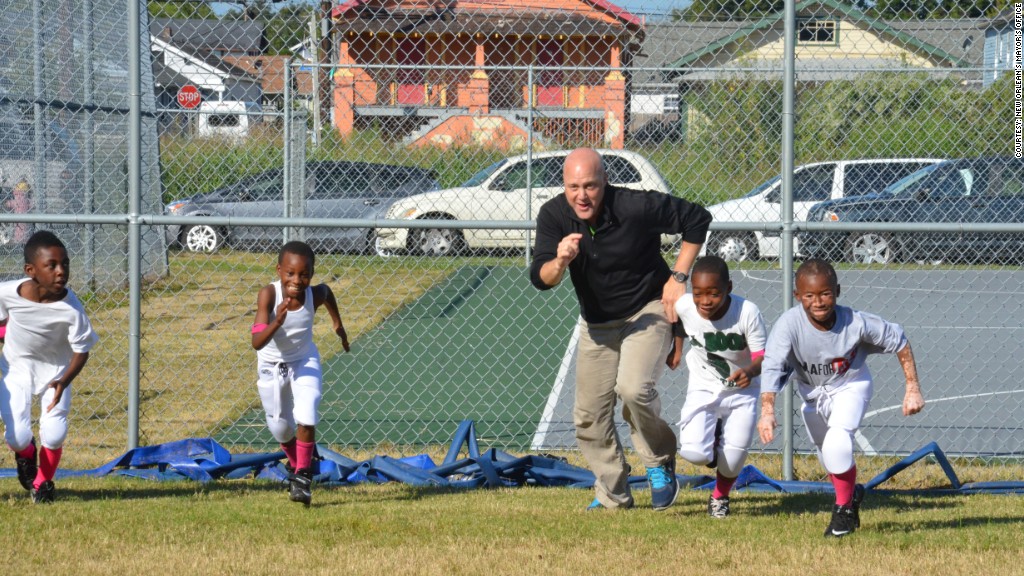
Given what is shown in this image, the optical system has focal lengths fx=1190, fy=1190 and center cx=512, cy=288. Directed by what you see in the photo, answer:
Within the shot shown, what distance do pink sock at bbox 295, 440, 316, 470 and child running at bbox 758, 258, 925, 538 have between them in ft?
7.41

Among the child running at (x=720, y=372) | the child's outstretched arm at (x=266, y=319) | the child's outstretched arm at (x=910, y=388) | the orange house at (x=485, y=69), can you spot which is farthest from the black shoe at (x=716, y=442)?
the orange house at (x=485, y=69)

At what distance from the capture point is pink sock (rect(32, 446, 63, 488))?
231 inches

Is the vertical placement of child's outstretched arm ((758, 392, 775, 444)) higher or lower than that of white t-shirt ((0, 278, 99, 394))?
lower

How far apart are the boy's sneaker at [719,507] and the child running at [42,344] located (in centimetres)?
311

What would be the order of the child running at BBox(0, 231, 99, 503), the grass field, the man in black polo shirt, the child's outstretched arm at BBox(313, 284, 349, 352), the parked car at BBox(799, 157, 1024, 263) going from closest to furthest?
the grass field → the man in black polo shirt → the child running at BBox(0, 231, 99, 503) → the child's outstretched arm at BBox(313, 284, 349, 352) → the parked car at BBox(799, 157, 1024, 263)

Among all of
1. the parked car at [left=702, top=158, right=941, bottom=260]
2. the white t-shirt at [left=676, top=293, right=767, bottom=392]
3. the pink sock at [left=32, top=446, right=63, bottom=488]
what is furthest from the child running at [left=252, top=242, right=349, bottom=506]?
the parked car at [left=702, top=158, right=941, bottom=260]

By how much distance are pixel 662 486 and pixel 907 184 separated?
6.98m

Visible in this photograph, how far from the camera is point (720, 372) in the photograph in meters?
5.61

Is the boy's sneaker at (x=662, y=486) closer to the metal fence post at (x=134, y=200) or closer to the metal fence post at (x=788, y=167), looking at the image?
the metal fence post at (x=788, y=167)

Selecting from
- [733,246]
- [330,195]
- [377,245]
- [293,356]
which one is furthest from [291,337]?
[330,195]

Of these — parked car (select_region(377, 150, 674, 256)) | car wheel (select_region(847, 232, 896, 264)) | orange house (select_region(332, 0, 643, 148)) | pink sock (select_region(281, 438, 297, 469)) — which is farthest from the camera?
car wheel (select_region(847, 232, 896, 264))

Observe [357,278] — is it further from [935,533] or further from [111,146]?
[935,533]

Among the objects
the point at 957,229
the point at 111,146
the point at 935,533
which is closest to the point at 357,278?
the point at 111,146

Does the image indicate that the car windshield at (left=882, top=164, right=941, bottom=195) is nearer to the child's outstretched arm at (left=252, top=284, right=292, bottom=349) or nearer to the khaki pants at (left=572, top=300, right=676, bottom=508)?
the khaki pants at (left=572, top=300, right=676, bottom=508)
